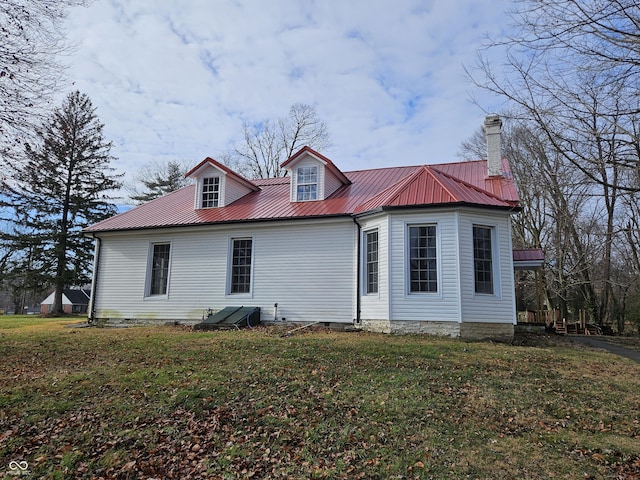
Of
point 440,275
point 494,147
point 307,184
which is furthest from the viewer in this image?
point 307,184

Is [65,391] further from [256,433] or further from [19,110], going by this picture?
[19,110]

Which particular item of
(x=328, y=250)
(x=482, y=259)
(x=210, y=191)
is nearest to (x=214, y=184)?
A: (x=210, y=191)

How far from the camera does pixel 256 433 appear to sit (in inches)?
212

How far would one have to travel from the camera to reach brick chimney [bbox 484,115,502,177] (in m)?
16.0

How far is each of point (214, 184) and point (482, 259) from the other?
10.9 meters

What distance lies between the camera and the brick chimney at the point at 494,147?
16031 mm

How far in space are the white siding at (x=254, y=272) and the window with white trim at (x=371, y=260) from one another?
0.52m

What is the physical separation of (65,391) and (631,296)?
31.8 m

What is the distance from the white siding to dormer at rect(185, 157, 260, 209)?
1.91 metres

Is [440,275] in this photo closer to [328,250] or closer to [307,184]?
[328,250]

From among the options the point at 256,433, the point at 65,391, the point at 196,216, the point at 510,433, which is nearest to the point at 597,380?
the point at 510,433

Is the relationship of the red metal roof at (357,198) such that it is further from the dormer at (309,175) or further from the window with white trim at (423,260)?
the window with white trim at (423,260)

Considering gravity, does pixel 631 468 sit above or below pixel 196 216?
below

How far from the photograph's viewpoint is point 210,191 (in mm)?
17594
